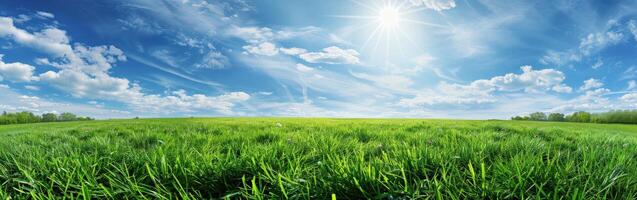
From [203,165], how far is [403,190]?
58.8 inches

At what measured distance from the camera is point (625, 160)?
2500 millimetres

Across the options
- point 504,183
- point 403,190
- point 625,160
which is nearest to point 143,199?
point 403,190

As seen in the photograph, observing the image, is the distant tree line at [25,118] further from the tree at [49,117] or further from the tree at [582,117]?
the tree at [582,117]

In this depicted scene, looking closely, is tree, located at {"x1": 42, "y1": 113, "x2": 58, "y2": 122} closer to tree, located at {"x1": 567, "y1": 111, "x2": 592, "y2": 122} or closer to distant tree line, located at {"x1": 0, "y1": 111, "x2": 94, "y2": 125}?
distant tree line, located at {"x1": 0, "y1": 111, "x2": 94, "y2": 125}

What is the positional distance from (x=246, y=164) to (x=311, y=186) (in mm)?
796

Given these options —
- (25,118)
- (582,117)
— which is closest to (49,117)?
(25,118)

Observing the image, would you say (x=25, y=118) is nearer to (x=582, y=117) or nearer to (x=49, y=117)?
(x=49, y=117)

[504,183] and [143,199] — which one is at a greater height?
[504,183]

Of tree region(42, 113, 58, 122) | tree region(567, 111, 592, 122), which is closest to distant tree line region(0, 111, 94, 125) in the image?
tree region(42, 113, 58, 122)

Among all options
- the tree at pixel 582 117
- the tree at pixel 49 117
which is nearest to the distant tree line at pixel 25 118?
the tree at pixel 49 117

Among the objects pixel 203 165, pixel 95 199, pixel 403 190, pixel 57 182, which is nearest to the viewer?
pixel 403 190

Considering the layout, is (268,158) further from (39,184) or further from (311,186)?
(39,184)

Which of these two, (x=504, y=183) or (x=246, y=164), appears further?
(x=246, y=164)

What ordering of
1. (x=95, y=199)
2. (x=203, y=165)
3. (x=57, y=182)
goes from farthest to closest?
(x=203, y=165), (x=57, y=182), (x=95, y=199)
